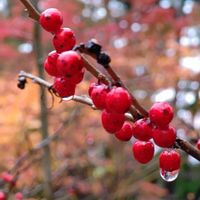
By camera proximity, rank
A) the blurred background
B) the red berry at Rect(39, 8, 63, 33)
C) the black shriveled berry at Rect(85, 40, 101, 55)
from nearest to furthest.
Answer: the black shriveled berry at Rect(85, 40, 101, 55) < the red berry at Rect(39, 8, 63, 33) < the blurred background

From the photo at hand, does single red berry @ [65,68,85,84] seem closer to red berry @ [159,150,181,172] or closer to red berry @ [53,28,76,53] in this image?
red berry @ [53,28,76,53]

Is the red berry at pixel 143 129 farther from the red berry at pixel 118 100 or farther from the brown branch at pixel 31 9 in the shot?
the brown branch at pixel 31 9

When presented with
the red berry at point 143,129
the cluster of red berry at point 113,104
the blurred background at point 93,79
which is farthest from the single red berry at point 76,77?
the blurred background at point 93,79

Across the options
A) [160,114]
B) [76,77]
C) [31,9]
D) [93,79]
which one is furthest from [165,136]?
[93,79]

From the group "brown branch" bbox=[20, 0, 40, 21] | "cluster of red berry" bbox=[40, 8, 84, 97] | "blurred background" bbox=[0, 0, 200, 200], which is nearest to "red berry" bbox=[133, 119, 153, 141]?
"cluster of red berry" bbox=[40, 8, 84, 97]

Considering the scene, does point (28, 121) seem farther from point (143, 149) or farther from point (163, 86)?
point (143, 149)

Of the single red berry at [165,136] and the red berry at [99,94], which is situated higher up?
the red berry at [99,94]

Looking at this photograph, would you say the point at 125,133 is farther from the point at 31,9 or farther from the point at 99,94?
the point at 31,9

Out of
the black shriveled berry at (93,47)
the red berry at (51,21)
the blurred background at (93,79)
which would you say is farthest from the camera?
the blurred background at (93,79)
